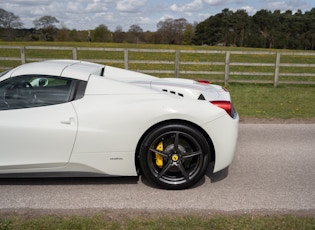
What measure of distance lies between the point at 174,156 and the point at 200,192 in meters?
0.51

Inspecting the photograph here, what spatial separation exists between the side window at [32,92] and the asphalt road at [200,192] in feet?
3.21

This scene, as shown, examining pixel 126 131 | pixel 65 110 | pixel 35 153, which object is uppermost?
pixel 65 110

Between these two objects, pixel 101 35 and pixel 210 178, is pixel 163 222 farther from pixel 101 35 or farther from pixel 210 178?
pixel 101 35

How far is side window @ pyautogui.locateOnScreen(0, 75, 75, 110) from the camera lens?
3.36m

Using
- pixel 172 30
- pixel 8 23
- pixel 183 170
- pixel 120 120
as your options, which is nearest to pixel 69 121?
pixel 120 120

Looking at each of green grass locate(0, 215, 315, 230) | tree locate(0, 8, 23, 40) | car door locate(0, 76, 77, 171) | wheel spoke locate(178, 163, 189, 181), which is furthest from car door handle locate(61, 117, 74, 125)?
tree locate(0, 8, 23, 40)

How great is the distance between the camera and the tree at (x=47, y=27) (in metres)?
48.8

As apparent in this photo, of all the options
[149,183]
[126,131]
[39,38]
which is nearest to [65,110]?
[126,131]

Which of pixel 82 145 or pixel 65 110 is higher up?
pixel 65 110

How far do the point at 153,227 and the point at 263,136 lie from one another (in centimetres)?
361

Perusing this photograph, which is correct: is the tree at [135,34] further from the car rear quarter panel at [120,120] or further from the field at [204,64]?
the car rear quarter panel at [120,120]

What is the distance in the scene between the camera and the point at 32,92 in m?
3.42

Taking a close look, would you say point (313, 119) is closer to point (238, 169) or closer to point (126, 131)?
point (238, 169)

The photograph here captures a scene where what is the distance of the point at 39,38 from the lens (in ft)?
160
